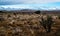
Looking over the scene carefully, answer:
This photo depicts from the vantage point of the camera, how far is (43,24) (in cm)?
3494

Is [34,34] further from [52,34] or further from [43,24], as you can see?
[43,24]

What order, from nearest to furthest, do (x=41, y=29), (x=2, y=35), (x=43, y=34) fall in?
(x=2, y=35) < (x=43, y=34) < (x=41, y=29)

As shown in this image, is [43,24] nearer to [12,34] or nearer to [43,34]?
[43,34]

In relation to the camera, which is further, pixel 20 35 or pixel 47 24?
pixel 47 24

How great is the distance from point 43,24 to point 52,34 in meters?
4.86

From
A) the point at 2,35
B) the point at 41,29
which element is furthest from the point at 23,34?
the point at 41,29

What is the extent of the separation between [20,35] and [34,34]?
2031mm

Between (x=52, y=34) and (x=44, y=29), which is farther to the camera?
(x=44, y=29)

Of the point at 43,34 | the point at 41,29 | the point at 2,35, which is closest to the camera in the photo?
the point at 2,35

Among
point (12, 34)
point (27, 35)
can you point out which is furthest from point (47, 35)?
point (12, 34)

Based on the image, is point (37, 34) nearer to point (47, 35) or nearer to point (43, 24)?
point (47, 35)

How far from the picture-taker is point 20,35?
94.0 ft

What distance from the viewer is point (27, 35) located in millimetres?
28641

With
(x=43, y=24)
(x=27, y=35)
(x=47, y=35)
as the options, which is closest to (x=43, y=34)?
(x=47, y=35)
